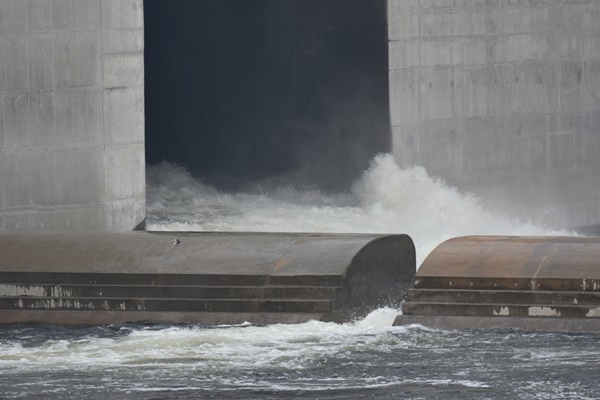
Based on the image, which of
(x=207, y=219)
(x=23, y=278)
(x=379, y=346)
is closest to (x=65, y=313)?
(x=23, y=278)

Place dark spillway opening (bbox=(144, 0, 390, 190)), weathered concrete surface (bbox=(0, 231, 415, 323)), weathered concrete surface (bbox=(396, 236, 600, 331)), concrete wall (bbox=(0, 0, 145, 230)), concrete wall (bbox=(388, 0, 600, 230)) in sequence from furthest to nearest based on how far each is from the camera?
dark spillway opening (bbox=(144, 0, 390, 190)), concrete wall (bbox=(388, 0, 600, 230)), concrete wall (bbox=(0, 0, 145, 230)), weathered concrete surface (bbox=(0, 231, 415, 323)), weathered concrete surface (bbox=(396, 236, 600, 331))

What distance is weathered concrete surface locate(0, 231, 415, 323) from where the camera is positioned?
14633 millimetres

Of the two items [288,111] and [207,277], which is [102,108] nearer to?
[207,277]

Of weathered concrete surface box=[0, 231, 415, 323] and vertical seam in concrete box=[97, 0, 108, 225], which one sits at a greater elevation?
vertical seam in concrete box=[97, 0, 108, 225]

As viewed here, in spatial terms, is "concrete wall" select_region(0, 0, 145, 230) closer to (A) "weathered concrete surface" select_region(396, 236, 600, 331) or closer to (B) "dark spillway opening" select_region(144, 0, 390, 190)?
(B) "dark spillway opening" select_region(144, 0, 390, 190)

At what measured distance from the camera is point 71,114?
20.3 metres

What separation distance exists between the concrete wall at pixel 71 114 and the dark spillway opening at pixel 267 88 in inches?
257

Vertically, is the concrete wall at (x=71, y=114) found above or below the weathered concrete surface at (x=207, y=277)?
above

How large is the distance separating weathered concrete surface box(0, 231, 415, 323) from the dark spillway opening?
36.3 ft

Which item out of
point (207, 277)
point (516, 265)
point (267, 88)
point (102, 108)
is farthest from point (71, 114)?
point (267, 88)

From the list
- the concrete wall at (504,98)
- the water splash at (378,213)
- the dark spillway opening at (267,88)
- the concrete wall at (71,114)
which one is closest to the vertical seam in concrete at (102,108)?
the concrete wall at (71,114)

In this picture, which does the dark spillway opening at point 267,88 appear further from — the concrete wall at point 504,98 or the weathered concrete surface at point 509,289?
the weathered concrete surface at point 509,289

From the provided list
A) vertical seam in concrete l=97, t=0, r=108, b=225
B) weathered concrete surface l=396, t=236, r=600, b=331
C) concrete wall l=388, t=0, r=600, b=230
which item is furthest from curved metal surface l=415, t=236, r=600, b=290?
concrete wall l=388, t=0, r=600, b=230

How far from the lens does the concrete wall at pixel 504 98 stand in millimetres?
23875
